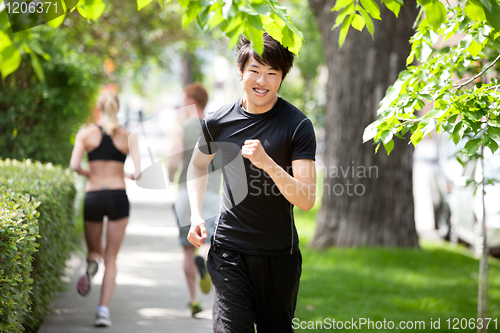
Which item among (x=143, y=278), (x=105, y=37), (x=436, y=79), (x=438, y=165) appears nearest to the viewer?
(x=436, y=79)

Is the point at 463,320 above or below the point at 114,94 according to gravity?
below

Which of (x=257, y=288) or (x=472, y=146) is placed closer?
(x=472, y=146)

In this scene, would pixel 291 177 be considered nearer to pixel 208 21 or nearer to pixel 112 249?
pixel 208 21

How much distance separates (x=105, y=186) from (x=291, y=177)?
3.07m

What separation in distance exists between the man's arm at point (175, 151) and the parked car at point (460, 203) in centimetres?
349

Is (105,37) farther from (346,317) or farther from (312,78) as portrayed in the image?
(346,317)

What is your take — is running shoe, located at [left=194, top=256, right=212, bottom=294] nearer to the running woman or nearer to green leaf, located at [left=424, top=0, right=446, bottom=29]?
the running woman

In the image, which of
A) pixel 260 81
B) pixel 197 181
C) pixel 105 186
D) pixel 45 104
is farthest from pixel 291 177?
pixel 45 104

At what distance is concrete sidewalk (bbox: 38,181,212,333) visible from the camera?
5215 millimetres

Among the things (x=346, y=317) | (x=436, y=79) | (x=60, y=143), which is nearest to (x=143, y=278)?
(x=60, y=143)

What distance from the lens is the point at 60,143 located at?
7.78 m

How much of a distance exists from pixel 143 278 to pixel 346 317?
9.33 feet

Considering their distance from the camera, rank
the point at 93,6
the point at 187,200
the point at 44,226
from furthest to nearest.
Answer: the point at 187,200
the point at 44,226
the point at 93,6

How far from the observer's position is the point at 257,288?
310 cm
